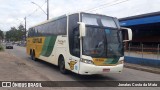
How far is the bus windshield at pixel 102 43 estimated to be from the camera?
1233 centimetres

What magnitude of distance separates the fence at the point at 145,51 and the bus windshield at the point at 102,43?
8.27 m

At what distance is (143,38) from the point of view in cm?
4619

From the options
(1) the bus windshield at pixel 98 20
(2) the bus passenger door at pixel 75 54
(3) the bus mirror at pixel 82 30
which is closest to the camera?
(3) the bus mirror at pixel 82 30

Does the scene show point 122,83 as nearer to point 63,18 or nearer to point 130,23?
point 63,18

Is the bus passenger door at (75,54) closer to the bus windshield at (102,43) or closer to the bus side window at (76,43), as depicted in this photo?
the bus side window at (76,43)

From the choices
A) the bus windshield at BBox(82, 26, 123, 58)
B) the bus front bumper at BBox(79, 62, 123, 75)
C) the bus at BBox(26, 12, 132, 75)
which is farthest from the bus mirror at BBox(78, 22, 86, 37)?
the bus front bumper at BBox(79, 62, 123, 75)

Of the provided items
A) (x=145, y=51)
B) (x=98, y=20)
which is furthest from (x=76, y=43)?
(x=145, y=51)

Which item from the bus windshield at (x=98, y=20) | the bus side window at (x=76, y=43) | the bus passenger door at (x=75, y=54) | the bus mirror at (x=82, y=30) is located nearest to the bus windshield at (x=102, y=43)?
the bus windshield at (x=98, y=20)

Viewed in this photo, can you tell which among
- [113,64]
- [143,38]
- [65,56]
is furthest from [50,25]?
[143,38]

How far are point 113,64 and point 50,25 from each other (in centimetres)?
677

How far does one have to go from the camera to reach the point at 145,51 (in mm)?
22203

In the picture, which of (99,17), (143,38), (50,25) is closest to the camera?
(99,17)

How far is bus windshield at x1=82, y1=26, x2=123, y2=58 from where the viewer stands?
40.4ft

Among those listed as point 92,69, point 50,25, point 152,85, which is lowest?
point 152,85
